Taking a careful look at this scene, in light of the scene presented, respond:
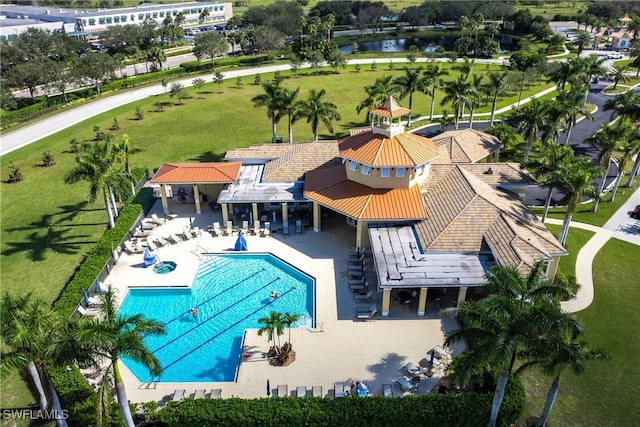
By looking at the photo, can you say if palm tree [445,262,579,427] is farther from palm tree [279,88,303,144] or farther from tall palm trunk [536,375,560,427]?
palm tree [279,88,303,144]

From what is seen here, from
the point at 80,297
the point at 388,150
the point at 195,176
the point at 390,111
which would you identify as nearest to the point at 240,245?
the point at 195,176

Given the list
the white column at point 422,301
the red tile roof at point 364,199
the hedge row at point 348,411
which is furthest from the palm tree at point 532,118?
the hedge row at point 348,411

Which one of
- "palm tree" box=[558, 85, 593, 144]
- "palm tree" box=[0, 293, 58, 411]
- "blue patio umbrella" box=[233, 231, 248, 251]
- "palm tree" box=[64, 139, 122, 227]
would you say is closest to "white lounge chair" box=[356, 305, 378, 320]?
"blue patio umbrella" box=[233, 231, 248, 251]

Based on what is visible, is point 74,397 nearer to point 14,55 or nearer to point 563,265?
point 563,265

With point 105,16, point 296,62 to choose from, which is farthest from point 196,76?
point 105,16

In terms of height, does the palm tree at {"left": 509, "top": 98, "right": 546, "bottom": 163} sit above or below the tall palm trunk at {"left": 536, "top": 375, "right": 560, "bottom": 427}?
above

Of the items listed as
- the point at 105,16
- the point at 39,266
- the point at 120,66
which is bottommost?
the point at 39,266
